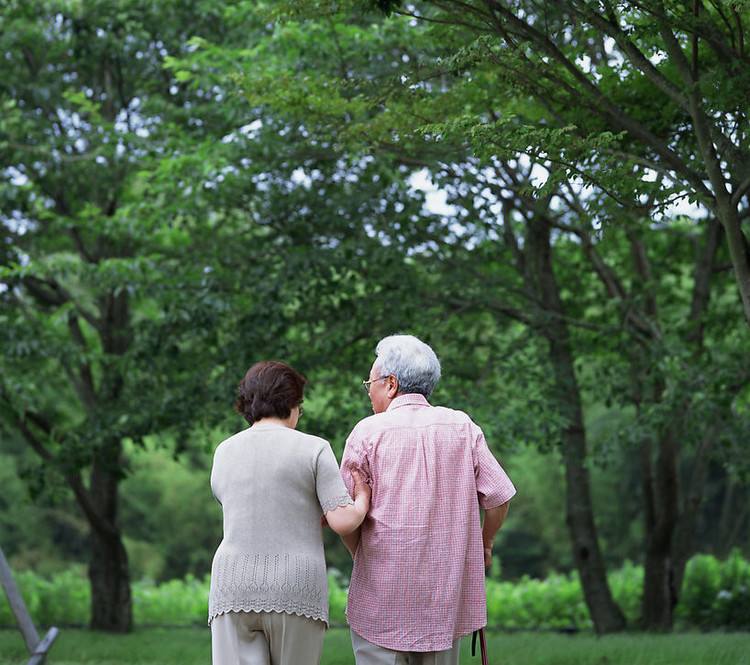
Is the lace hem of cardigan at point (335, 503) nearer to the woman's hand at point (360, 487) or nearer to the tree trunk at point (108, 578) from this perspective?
the woman's hand at point (360, 487)

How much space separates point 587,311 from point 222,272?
495 cm

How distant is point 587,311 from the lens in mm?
13438

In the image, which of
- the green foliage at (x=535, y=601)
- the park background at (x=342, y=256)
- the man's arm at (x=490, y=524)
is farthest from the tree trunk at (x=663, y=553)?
the man's arm at (x=490, y=524)

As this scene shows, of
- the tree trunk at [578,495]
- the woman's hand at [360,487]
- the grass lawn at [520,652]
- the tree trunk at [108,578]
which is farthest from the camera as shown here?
the tree trunk at [108,578]

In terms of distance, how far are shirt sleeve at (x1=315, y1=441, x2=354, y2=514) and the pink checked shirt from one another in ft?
0.28

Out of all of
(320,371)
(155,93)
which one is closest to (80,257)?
(155,93)

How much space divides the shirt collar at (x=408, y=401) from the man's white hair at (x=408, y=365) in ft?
0.07

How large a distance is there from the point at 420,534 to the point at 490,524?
0.99 ft

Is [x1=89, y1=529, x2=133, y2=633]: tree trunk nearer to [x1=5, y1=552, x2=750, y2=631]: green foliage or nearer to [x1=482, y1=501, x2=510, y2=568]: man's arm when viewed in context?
[x1=5, y1=552, x2=750, y2=631]: green foliage

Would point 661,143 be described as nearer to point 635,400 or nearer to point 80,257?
point 635,400

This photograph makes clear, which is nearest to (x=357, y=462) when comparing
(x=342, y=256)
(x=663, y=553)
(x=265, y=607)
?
(x=265, y=607)

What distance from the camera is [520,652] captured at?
8180mm

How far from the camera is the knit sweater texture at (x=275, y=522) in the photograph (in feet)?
11.1

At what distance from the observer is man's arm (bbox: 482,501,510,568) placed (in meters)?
3.62
